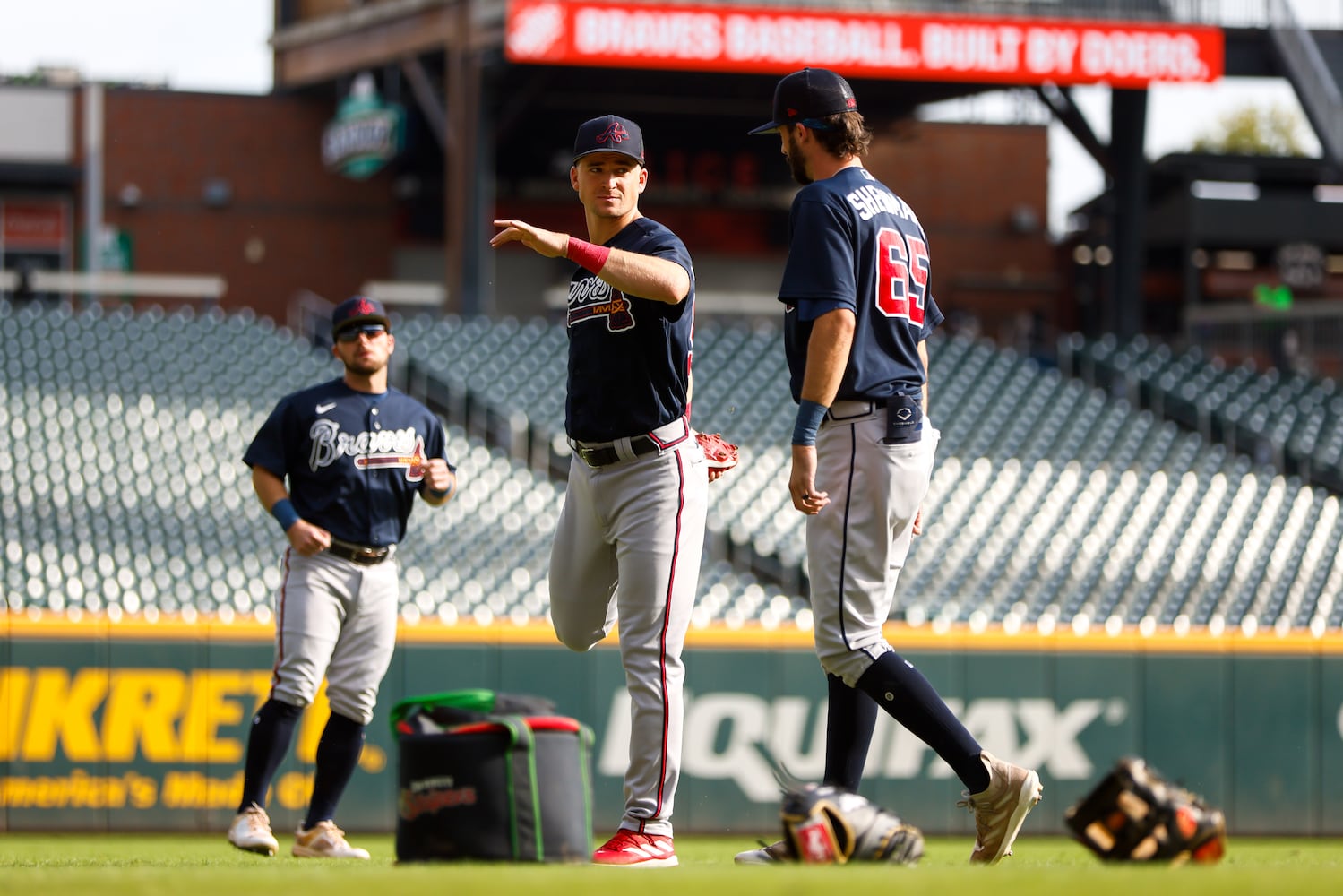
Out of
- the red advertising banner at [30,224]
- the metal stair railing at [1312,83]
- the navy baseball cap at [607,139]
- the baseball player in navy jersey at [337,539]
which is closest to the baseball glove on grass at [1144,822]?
the navy baseball cap at [607,139]

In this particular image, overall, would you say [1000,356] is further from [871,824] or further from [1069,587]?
[871,824]

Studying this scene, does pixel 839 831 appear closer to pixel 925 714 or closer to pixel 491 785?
pixel 925 714

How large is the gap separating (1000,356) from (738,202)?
663cm

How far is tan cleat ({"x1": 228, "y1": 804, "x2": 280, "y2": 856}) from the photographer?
5.42 meters

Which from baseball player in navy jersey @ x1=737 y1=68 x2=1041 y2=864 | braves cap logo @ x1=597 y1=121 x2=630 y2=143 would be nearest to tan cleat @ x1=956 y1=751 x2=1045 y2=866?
baseball player in navy jersey @ x1=737 y1=68 x2=1041 y2=864

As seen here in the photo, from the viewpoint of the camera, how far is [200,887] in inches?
133

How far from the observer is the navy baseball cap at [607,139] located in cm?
457

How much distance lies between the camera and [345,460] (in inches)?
233

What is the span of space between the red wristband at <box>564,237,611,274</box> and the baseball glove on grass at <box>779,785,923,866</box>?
1.36m

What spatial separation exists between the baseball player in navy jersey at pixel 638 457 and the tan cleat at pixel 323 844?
145cm

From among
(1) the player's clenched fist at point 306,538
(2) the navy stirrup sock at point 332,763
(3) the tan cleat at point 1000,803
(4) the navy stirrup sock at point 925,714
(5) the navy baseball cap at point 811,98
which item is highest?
(5) the navy baseball cap at point 811,98

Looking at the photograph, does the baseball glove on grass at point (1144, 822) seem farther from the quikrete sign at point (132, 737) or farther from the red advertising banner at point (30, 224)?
the red advertising banner at point (30, 224)

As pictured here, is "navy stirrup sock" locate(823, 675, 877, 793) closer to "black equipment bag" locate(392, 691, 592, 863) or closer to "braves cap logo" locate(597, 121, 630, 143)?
"black equipment bag" locate(392, 691, 592, 863)

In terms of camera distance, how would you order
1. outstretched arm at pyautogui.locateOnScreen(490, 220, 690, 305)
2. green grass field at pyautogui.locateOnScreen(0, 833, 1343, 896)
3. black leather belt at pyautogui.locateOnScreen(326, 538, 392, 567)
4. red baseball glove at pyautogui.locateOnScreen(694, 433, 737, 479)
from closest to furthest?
green grass field at pyautogui.locateOnScreen(0, 833, 1343, 896)
outstretched arm at pyautogui.locateOnScreen(490, 220, 690, 305)
red baseball glove at pyautogui.locateOnScreen(694, 433, 737, 479)
black leather belt at pyautogui.locateOnScreen(326, 538, 392, 567)
